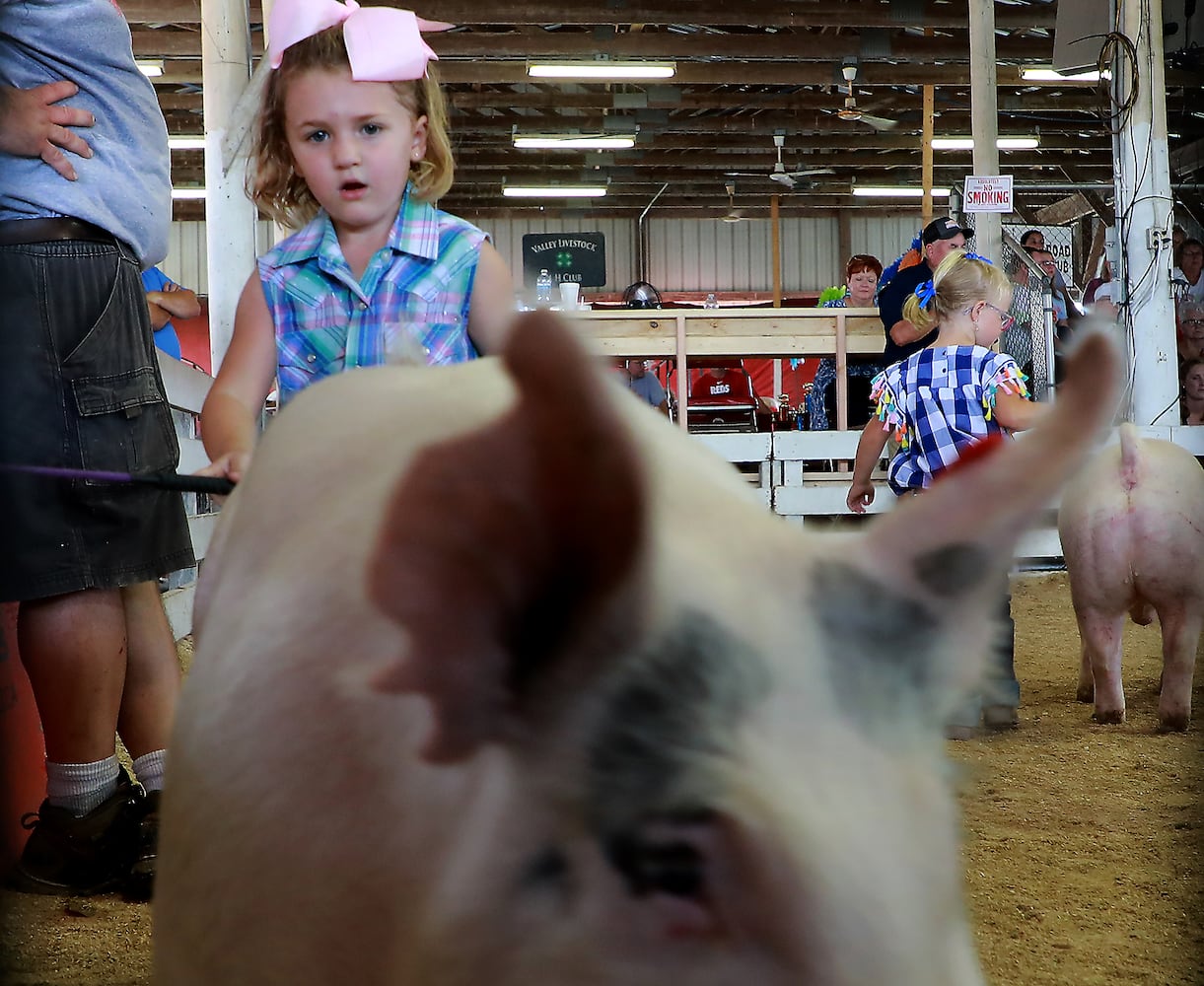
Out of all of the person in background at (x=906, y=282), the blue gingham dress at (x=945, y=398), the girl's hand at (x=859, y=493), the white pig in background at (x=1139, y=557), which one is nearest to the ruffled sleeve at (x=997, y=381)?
the blue gingham dress at (x=945, y=398)

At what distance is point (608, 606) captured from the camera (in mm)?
442

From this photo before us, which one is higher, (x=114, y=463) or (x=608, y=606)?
(x=114, y=463)

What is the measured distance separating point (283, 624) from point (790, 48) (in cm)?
1051

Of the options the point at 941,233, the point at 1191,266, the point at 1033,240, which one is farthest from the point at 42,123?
the point at 1191,266

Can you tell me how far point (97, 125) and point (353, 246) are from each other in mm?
483

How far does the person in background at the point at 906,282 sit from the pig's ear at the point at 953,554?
12.5 ft

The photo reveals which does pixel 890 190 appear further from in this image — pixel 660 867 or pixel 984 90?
pixel 660 867

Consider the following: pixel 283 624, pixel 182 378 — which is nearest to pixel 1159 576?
pixel 283 624

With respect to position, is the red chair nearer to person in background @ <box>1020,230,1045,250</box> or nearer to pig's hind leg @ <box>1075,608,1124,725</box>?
person in background @ <box>1020,230,1045,250</box>

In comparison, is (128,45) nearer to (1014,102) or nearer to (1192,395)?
(1192,395)

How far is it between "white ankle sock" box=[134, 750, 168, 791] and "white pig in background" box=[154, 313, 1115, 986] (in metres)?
1.44

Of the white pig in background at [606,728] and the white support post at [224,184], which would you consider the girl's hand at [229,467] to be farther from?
the white support post at [224,184]

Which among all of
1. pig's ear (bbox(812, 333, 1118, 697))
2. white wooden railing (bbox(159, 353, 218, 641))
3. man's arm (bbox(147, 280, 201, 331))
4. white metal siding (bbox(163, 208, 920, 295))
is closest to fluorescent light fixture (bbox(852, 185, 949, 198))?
white metal siding (bbox(163, 208, 920, 295))

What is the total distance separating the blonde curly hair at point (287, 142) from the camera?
151 cm
